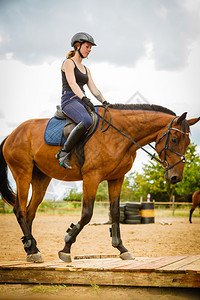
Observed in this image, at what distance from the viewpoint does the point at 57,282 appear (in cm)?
384

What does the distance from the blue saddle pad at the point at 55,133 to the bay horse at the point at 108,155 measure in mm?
94

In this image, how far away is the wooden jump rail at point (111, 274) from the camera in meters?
3.42

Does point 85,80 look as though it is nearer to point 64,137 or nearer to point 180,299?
point 64,137

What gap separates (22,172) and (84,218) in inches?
53.0

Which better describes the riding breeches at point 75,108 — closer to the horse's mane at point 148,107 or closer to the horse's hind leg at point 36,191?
the horse's mane at point 148,107

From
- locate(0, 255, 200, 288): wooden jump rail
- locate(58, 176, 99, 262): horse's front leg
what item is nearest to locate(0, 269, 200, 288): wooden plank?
locate(0, 255, 200, 288): wooden jump rail

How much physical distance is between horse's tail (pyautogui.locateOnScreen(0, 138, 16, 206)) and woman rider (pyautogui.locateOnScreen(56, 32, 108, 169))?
1.58 meters

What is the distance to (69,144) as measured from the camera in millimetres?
4363

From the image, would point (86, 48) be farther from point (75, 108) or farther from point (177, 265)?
point (177, 265)

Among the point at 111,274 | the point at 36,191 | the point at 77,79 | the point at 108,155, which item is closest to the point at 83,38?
the point at 77,79

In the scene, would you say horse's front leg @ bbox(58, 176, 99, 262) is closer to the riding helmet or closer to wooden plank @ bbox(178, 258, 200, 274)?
wooden plank @ bbox(178, 258, 200, 274)

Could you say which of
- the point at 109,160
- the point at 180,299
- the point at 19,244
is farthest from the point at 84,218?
the point at 19,244

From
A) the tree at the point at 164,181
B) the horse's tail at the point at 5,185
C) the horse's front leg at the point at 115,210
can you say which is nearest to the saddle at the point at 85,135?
the horse's front leg at the point at 115,210

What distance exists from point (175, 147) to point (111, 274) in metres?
1.83
